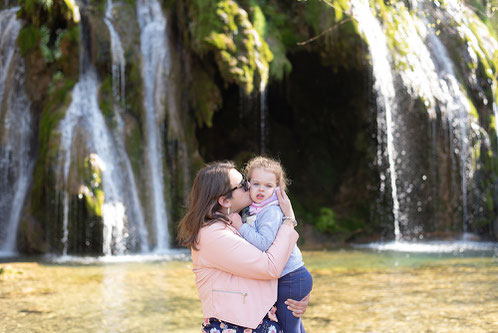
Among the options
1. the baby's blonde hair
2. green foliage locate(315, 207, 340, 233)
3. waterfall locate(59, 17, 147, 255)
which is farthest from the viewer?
green foliage locate(315, 207, 340, 233)

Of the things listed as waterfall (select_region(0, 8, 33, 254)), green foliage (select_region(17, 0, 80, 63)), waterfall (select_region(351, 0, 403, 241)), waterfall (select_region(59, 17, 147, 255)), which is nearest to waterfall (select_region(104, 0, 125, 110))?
waterfall (select_region(59, 17, 147, 255))

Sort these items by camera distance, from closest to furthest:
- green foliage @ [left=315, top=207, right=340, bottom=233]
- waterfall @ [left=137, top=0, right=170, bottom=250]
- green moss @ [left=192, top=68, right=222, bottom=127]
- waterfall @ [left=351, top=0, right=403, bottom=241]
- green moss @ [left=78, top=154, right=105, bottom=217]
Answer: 1. green moss @ [left=78, top=154, right=105, bottom=217]
2. waterfall @ [left=137, top=0, right=170, bottom=250]
3. green moss @ [left=192, top=68, right=222, bottom=127]
4. waterfall @ [left=351, top=0, right=403, bottom=241]
5. green foliage @ [left=315, top=207, right=340, bottom=233]

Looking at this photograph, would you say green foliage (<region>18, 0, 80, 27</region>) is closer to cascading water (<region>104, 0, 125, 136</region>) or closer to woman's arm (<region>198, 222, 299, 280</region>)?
cascading water (<region>104, 0, 125, 136</region>)

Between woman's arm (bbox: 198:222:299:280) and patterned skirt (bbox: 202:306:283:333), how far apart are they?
26 cm

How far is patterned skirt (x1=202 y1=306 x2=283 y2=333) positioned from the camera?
2.85m

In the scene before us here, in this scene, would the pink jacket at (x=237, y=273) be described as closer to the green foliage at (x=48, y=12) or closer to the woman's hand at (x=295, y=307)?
the woman's hand at (x=295, y=307)

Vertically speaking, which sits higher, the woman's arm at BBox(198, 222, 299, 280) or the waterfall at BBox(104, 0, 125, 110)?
the waterfall at BBox(104, 0, 125, 110)

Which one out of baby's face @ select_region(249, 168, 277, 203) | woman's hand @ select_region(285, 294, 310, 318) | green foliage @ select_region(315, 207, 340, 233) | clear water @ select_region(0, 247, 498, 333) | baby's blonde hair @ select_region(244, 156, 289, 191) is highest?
baby's blonde hair @ select_region(244, 156, 289, 191)

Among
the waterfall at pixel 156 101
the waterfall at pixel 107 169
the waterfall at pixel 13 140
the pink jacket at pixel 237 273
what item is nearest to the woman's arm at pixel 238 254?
the pink jacket at pixel 237 273

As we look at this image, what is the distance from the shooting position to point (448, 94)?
14500mm

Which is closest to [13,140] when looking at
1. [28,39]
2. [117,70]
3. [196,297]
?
[28,39]

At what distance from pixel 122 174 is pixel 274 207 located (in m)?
10.2

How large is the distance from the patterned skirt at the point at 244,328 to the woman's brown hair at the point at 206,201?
38 centimetres

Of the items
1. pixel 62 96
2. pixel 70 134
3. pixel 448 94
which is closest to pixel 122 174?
pixel 70 134
